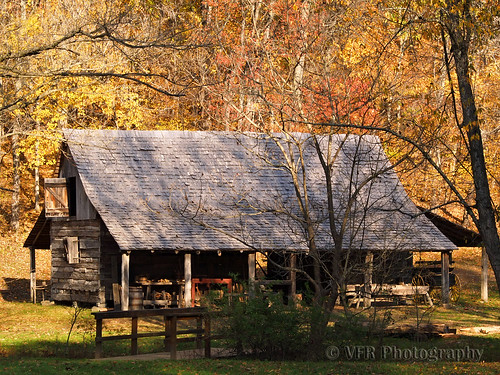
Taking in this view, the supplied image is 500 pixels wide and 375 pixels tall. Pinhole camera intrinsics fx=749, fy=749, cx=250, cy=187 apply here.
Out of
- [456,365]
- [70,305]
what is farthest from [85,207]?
[456,365]

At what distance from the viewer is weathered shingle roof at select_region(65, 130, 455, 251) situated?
24.2 m

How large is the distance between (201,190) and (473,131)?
14.7m

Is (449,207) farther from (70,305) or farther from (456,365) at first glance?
(456,365)

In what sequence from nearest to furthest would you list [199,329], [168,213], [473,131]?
[473,131] < [199,329] < [168,213]

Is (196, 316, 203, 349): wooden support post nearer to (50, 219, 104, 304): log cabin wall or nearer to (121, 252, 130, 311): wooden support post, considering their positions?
(121, 252, 130, 311): wooden support post

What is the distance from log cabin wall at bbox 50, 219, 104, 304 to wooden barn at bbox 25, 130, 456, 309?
0.04 meters

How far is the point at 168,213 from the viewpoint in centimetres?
2475

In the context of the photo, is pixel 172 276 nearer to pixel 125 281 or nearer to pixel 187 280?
pixel 187 280

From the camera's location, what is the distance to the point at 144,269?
86.3ft

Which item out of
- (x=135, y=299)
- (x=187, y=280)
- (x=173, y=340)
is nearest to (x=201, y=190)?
(x=187, y=280)

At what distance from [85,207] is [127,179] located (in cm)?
201

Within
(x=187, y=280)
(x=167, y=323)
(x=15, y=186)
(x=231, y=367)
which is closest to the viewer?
(x=231, y=367)

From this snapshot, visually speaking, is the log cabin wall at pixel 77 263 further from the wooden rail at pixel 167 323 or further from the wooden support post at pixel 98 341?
the wooden support post at pixel 98 341

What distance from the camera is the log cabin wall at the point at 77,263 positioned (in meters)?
26.5
